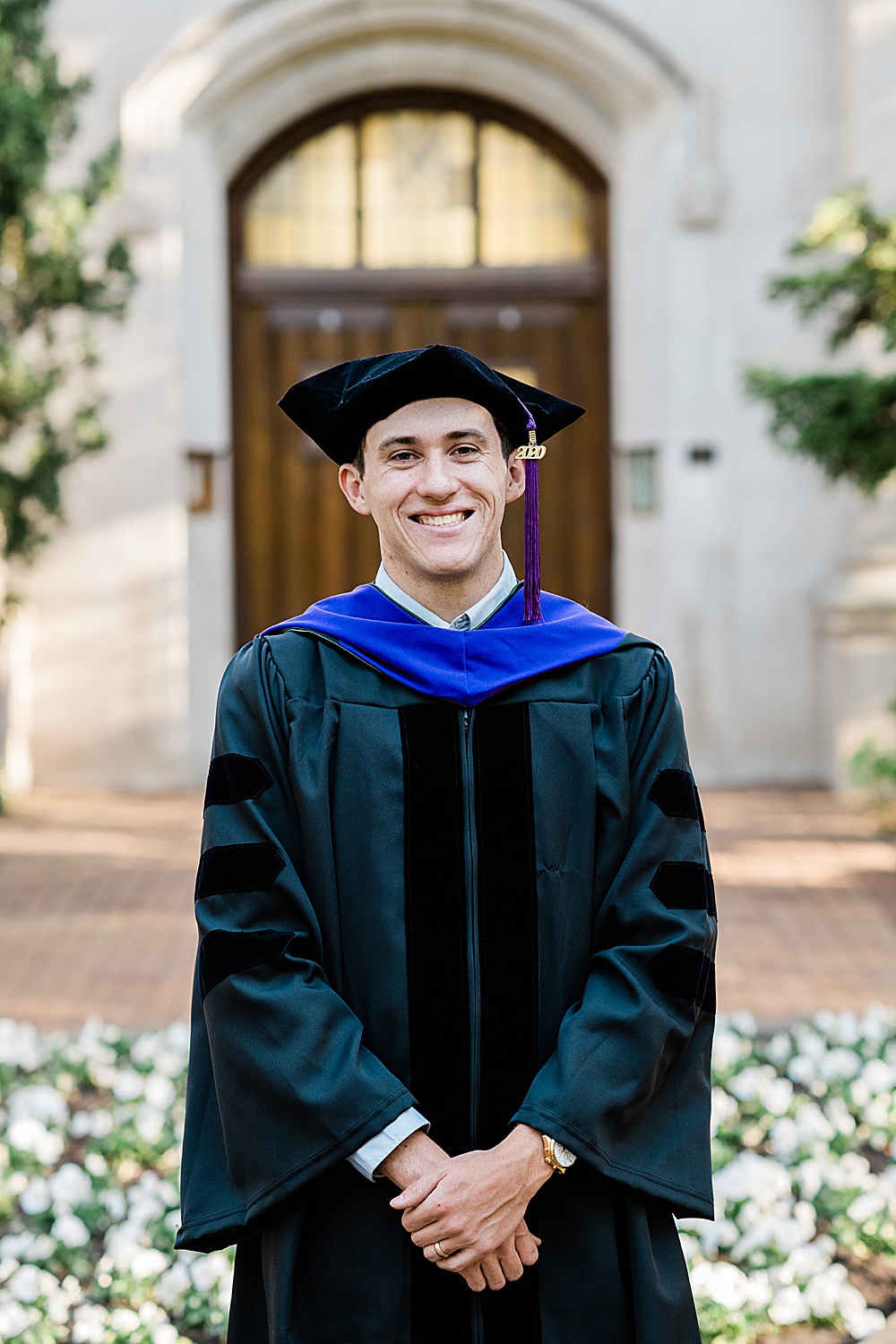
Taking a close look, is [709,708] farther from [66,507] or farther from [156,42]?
[156,42]

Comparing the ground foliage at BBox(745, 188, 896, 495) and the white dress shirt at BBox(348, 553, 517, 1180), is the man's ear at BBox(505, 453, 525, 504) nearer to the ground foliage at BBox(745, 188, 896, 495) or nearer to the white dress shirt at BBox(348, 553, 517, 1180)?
the white dress shirt at BBox(348, 553, 517, 1180)

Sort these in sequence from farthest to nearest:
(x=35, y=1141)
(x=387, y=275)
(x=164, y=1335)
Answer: (x=387, y=275) → (x=35, y=1141) → (x=164, y=1335)

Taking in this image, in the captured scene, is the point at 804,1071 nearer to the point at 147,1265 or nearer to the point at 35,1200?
the point at 147,1265

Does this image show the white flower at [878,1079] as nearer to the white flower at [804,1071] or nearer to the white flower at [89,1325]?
the white flower at [804,1071]

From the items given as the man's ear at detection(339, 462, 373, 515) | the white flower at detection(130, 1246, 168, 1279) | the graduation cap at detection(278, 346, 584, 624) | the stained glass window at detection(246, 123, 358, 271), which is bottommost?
the white flower at detection(130, 1246, 168, 1279)

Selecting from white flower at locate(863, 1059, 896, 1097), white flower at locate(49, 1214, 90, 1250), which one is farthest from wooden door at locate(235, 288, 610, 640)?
white flower at locate(49, 1214, 90, 1250)

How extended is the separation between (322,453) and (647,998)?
27.3ft

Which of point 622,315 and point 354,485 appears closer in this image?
point 354,485

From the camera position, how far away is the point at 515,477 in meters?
2.19

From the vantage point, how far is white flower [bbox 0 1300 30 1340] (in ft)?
9.89

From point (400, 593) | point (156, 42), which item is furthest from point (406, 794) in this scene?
Answer: point (156, 42)

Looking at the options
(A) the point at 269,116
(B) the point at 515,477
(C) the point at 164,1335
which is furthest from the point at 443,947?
(A) the point at 269,116

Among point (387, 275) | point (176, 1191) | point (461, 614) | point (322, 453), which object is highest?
point (387, 275)

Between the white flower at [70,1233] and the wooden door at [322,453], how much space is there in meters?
6.65
